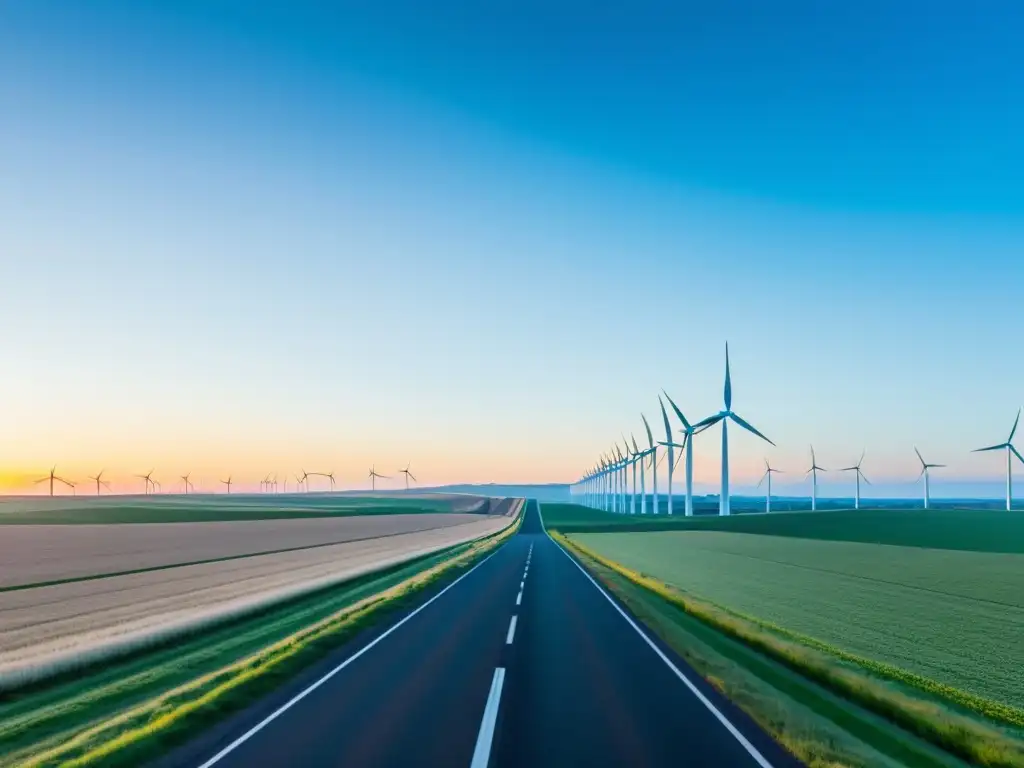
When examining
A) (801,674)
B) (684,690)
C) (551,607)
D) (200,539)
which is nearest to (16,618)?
(551,607)

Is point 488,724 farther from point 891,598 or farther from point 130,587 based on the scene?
point 130,587

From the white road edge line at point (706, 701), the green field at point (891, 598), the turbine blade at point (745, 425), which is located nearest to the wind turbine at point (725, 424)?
the turbine blade at point (745, 425)

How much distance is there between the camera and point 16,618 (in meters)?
23.3

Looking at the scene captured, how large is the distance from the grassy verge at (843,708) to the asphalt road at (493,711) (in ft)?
2.03

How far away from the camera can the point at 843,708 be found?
41.2 ft

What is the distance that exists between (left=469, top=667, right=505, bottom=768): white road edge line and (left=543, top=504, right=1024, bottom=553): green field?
184 ft

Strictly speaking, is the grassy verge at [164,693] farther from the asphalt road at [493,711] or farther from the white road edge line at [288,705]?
the white road edge line at [288,705]

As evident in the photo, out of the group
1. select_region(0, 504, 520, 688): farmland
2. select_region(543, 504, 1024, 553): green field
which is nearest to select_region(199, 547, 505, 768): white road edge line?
select_region(0, 504, 520, 688): farmland

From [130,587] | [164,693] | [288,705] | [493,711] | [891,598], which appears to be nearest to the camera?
[493,711]

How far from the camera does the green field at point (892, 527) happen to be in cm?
6583

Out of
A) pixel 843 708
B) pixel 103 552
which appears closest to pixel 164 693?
pixel 843 708

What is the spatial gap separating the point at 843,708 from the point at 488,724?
6148 millimetres

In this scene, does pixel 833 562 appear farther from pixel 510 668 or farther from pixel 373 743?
pixel 373 743

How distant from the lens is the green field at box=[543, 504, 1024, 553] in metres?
65.8
